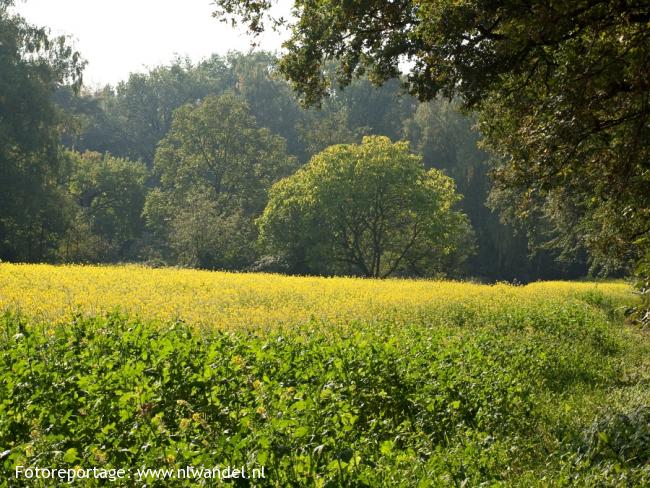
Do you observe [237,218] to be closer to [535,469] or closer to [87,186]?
[87,186]

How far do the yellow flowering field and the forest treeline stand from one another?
15996 millimetres

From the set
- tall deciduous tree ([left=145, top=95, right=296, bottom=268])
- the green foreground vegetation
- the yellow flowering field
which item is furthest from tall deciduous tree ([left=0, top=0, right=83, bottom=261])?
the green foreground vegetation

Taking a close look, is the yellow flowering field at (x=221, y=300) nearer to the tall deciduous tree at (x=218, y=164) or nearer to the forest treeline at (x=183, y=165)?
the forest treeline at (x=183, y=165)

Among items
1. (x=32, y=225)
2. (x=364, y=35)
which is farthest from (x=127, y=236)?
(x=364, y=35)

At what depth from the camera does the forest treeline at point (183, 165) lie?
44.7 metres

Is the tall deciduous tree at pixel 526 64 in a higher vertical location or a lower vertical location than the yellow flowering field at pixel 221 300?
higher

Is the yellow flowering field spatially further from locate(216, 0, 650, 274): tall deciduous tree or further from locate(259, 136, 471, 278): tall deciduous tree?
locate(259, 136, 471, 278): tall deciduous tree

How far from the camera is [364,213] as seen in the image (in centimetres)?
4766

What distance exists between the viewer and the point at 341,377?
8.84 m

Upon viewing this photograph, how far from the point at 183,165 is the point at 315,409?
62.9 metres

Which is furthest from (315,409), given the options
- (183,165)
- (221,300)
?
(183,165)

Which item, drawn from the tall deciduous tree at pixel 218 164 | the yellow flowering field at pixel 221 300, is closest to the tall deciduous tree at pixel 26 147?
the tall deciduous tree at pixel 218 164

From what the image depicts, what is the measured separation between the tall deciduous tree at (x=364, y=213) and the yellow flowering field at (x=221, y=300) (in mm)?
19763

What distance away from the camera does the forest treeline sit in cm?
4472
